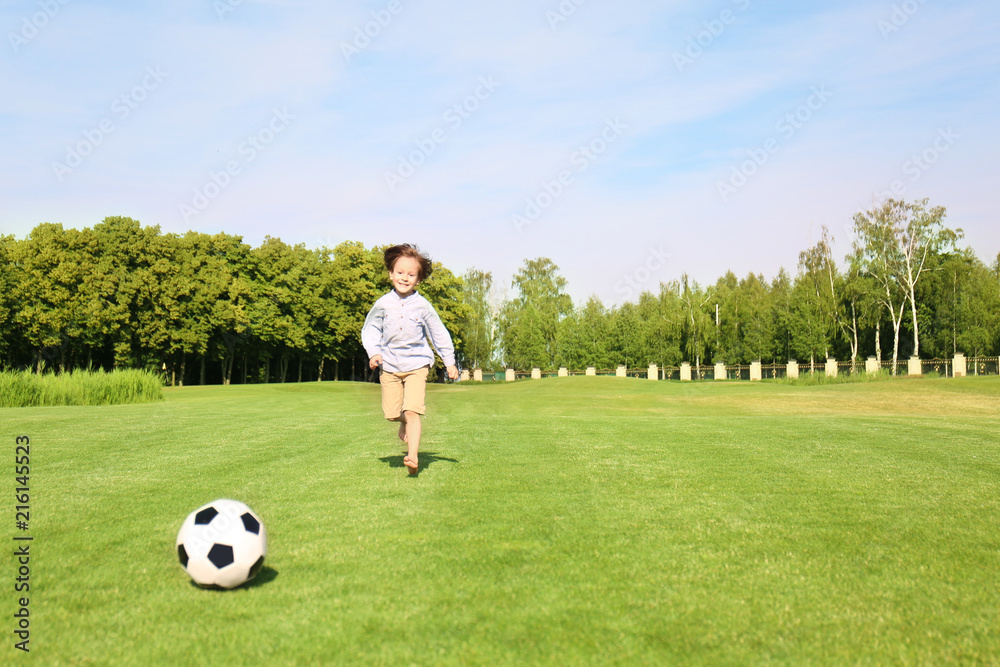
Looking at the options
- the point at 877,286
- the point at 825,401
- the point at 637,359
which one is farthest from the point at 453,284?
the point at 825,401

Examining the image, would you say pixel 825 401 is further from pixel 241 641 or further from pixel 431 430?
pixel 241 641

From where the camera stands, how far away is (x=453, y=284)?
7044 centimetres

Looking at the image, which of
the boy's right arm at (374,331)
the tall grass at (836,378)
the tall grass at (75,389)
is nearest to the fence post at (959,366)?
the tall grass at (836,378)

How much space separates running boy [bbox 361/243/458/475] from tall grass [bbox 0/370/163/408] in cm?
2008

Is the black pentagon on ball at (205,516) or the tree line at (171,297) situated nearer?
the black pentagon on ball at (205,516)

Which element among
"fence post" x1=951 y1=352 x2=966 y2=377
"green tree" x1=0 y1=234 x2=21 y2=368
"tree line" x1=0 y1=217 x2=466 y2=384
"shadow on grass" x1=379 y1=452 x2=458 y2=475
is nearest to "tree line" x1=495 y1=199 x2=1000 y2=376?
"fence post" x1=951 y1=352 x2=966 y2=377

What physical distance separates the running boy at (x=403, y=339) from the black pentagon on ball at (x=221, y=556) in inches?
155

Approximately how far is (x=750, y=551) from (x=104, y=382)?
84.2ft

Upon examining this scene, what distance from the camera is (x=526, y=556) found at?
14.8 ft

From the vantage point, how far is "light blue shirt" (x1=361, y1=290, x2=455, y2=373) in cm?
816

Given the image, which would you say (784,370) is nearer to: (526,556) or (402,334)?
(402,334)

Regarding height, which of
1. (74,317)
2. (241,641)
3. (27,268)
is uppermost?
(27,268)

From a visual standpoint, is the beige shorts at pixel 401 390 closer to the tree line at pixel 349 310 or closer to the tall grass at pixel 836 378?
the tall grass at pixel 836 378

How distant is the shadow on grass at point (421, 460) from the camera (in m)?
8.22
